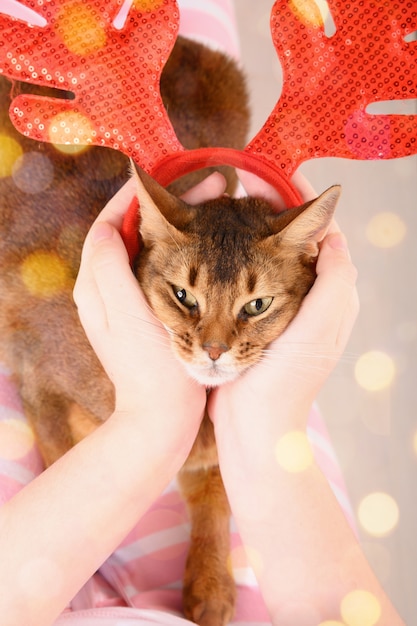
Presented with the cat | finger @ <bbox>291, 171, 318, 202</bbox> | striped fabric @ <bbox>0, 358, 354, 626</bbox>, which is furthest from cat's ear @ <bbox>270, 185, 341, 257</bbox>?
striped fabric @ <bbox>0, 358, 354, 626</bbox>

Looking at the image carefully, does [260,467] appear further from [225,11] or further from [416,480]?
[225,11]

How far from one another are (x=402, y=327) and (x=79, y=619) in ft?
3.89

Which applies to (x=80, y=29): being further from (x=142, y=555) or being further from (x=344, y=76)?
(x=142, y=555)

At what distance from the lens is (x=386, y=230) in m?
1.87

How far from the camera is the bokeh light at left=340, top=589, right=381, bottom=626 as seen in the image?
2.81ft

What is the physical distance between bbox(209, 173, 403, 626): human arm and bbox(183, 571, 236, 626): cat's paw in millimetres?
223

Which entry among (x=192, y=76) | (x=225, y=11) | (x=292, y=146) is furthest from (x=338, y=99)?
(x=225, y=11)

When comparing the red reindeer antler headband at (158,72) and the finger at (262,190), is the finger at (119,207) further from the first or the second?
the finger at (262,190)

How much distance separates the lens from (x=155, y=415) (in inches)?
36.6

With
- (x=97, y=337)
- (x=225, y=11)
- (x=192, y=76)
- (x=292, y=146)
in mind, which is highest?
(x=225, y=11)

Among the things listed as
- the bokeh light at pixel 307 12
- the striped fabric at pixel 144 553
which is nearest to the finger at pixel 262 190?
the bokeh light at pixel 307 12

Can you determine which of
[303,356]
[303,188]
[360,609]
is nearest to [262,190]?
[303,188]

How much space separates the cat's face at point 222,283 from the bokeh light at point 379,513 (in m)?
0.96

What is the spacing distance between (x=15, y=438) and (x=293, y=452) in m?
0.60
